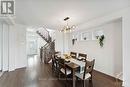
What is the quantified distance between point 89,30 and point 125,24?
8.01 ft

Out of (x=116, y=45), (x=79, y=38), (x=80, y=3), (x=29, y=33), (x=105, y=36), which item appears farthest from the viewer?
(x=29, y=33)

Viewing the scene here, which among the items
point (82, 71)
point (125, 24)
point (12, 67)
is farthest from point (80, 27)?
point (12, 67)

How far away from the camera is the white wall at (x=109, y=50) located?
367 cm

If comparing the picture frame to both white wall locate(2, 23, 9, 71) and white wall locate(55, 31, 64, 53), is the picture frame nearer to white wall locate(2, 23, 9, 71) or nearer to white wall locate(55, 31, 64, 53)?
white wall locate(55, 31, 64, 53)

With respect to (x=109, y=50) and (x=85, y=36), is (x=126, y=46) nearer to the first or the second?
(x=109, y=50)

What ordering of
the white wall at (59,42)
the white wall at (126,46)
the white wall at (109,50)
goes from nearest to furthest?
the white wall at (126,46) → the white wall at (109,50) → the white wall at (59,42)

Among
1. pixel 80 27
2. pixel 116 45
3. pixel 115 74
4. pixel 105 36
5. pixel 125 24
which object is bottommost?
pixel 115 74

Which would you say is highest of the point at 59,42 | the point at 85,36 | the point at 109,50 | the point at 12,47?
the point at 85,36

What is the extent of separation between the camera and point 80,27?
5.81 meters

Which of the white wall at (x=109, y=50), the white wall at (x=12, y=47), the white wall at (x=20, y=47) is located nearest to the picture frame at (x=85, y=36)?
the white wall at (x=109, y=50)

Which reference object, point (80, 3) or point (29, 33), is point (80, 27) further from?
point (29, 33)

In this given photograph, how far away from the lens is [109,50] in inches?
160

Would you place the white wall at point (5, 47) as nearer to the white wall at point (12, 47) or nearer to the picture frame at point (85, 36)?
the white wall at point (12, 47)

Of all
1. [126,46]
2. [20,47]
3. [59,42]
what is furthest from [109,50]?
[20,47]
